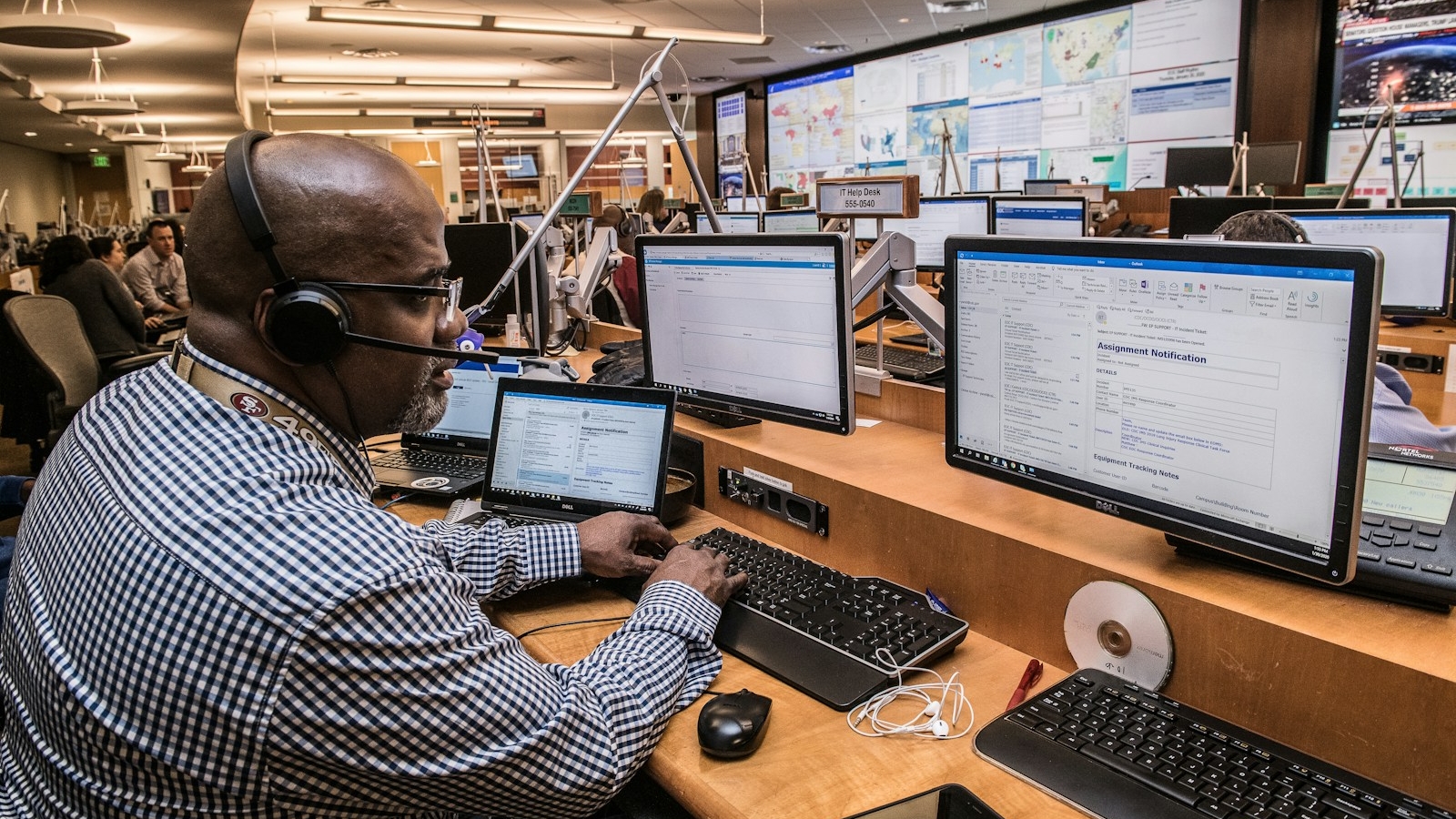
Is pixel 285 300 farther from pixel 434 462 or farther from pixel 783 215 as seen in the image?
pixel 783 215

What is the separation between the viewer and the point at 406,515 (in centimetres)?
184

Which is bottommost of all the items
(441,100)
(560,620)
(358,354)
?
(560,620)

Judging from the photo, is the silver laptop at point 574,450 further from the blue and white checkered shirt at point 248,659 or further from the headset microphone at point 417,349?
the blue and white checkered shirt at point 248,659

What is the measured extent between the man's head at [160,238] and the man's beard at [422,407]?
7303mm

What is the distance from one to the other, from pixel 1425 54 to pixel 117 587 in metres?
7.39

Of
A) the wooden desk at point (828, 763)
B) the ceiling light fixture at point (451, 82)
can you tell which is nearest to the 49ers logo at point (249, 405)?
the wooden desk at point (828, 763)

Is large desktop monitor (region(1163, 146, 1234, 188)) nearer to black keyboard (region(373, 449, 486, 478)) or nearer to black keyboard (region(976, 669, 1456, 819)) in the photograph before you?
black keyboard (region(373, 449, 486, 478))

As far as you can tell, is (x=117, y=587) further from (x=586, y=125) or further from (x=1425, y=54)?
(x=586, y=125)

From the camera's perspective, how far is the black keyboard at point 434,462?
204 cm

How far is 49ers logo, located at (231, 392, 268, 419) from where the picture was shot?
38.9 inches

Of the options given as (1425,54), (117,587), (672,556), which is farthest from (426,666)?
(1425,54)

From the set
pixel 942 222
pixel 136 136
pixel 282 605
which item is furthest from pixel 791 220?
pixel 136 136

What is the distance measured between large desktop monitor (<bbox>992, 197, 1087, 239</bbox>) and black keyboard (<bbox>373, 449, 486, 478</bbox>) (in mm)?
2306

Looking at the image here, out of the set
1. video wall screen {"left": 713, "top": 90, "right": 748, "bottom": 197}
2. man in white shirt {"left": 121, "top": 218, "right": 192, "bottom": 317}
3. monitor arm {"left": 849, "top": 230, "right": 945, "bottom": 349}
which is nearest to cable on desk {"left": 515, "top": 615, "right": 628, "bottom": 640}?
monitor arm {"left": 849, "top": 230, "right": 945, "bottom": 349}
